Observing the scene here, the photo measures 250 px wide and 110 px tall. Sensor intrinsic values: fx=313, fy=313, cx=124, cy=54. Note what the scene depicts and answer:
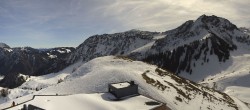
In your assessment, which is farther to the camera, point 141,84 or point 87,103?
point 141,84

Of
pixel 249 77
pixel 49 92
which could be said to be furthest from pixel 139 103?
pixel 249 77

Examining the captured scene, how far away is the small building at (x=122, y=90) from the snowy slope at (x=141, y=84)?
21.0ft

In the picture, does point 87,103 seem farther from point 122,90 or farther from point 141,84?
point 141,84

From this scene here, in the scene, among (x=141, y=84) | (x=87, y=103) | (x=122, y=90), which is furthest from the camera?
(x=141, y=84)

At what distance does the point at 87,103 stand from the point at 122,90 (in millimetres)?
10060

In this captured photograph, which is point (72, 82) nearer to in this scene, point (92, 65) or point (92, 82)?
point (92, 82)

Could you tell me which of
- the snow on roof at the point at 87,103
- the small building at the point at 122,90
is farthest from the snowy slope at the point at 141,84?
the snow on roof at the point at 87,103

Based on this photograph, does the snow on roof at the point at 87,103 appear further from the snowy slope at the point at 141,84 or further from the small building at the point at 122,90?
the snowy slope at the point at 141,84

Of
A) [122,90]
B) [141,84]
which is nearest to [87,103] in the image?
[122,90]

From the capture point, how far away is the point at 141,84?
76500 millimetres

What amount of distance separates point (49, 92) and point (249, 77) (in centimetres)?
12948

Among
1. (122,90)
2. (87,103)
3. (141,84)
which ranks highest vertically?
(122,90)

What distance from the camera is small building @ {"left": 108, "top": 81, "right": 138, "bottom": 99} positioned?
2502 inches

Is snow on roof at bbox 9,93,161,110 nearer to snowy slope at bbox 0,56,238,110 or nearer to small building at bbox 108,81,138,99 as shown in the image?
small building at bbox 108,81,138,99
